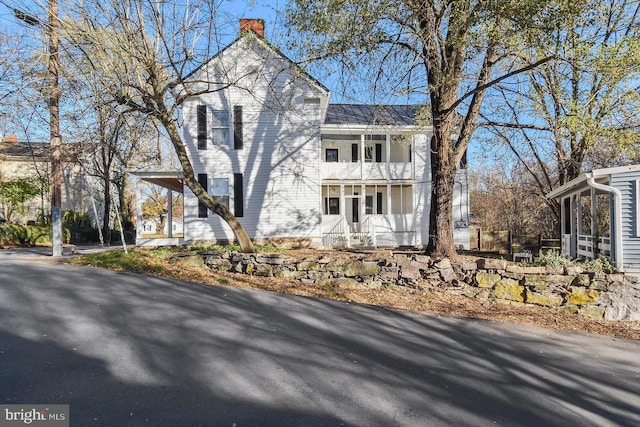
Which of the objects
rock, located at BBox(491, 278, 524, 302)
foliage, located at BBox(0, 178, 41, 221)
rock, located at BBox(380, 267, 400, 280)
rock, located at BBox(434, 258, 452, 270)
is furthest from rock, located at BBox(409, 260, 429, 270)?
foliage, located at BBox(0, 178, 41, 221)

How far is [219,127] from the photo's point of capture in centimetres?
1516

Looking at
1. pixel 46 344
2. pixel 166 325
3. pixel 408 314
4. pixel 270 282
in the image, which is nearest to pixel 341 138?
pixel 270 282

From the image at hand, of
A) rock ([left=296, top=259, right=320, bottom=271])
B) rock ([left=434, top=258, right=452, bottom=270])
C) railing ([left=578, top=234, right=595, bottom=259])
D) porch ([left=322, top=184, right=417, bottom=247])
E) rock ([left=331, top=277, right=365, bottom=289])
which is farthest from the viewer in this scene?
porch ([left=322, top=184, right=417, bottom=247])

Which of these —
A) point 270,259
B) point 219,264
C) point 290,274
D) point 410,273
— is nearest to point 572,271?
point 410,273

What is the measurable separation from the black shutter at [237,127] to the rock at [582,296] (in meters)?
11.6

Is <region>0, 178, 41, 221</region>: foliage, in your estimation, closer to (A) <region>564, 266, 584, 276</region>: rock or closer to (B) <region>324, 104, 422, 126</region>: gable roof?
(B) <region>324, 104, 422, 126</region>: gable roof

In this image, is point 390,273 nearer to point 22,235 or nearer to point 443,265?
point 443,265

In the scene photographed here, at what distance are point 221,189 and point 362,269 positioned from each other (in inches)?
304

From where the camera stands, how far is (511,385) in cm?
451

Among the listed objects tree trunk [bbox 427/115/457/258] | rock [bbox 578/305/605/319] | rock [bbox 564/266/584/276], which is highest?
tree trunk [bbox 427/115/457/258]

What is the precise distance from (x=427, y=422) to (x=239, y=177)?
12.8 meters

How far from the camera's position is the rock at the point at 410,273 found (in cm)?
940

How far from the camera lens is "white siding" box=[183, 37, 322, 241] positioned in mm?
15039

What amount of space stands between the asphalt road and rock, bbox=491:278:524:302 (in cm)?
209
